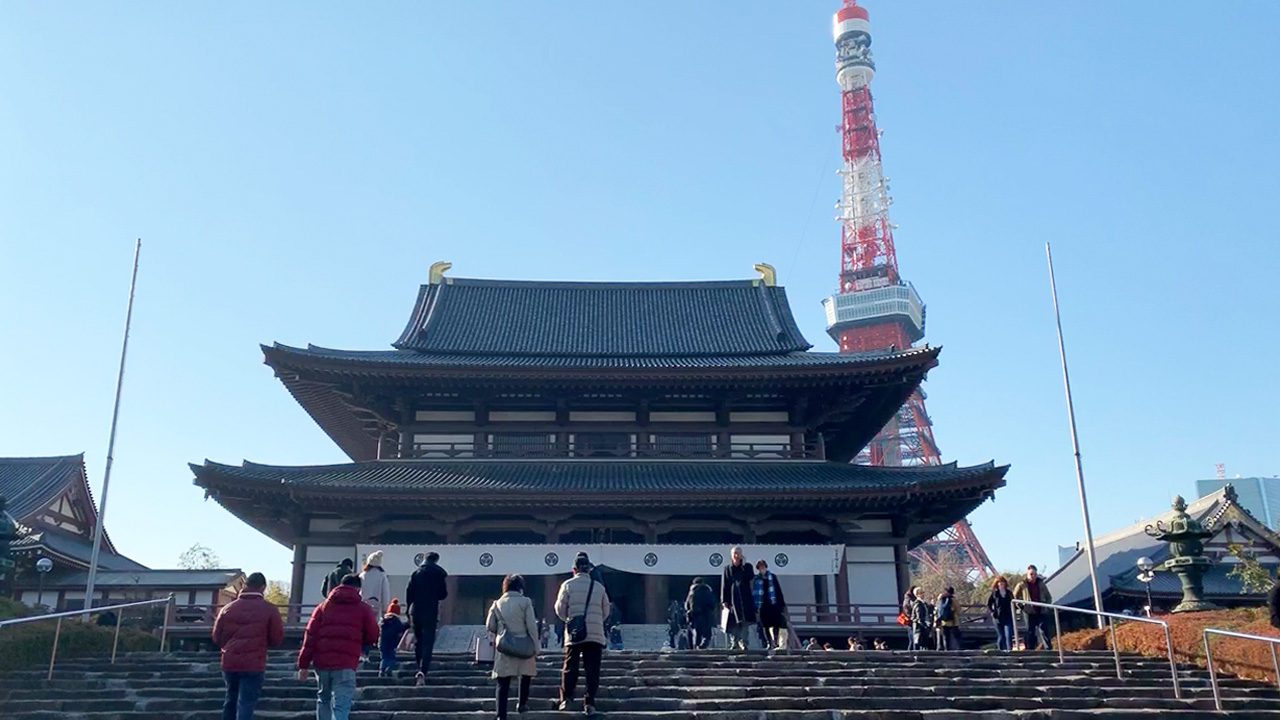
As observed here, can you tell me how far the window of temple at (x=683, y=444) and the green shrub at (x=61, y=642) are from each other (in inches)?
524

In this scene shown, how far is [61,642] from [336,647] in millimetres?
8807

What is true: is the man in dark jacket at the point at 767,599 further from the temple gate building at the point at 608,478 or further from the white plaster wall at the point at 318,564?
the white plaster wall at the point at 318,564

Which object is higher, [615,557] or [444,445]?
[444,445]

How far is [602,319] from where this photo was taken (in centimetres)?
3397

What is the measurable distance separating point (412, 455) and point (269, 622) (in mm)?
17148

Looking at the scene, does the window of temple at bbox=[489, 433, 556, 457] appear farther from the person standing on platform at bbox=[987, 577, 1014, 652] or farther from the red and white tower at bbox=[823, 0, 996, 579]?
the red and white tower at bbox=[823, 0, 996, 579]

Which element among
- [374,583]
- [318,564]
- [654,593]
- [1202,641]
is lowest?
[1202,641]

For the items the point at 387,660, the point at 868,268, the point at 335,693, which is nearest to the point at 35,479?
the point at 387,660

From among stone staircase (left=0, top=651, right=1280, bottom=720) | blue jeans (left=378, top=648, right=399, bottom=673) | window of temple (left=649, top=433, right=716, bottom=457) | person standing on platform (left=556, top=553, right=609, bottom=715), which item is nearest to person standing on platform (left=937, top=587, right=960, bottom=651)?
stone staircase (left=0, top=651, right=1280, bottom=720)

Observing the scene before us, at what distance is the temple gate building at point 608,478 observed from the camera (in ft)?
77.6

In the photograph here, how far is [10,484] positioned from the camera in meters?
36.9

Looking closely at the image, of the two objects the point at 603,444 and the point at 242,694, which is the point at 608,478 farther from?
the point at 242,694

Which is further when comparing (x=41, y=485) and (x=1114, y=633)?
(x=41, y=485)

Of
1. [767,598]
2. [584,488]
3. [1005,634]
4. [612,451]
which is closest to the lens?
[767,598]
